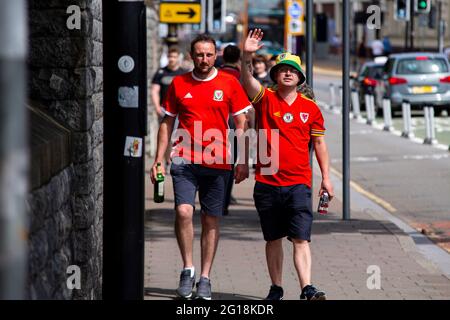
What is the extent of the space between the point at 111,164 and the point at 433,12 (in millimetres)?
47185

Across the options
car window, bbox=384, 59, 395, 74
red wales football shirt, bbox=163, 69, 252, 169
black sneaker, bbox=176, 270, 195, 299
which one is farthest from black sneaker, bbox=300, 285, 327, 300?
car window, bbox=384, 59, 395, 74

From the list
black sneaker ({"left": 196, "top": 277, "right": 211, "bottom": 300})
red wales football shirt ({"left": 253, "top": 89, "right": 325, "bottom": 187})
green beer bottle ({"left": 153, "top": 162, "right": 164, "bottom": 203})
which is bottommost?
black sneaker ({"left": 196, "top": 277, "right": 211, "bottom": 300})

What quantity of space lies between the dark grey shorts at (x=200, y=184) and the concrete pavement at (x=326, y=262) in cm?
66

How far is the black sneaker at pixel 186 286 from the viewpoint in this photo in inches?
317

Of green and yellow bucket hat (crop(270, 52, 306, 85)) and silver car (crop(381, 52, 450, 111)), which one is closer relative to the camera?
green and yellow bucket hat (crop(270, 52, 306, 85))

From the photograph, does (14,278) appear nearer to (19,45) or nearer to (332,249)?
(19,45)


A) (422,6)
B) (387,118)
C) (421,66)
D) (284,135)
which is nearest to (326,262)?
(284,135)

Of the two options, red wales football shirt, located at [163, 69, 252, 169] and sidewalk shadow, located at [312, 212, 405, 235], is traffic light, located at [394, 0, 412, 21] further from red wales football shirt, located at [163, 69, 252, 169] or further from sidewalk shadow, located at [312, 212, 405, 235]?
red wales football shirt, located at [163, 69, 252, 169]

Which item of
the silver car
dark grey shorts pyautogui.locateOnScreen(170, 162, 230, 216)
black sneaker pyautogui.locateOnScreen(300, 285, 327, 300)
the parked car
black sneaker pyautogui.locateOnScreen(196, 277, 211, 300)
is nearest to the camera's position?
black sneaker pyautogui.locateOnScreen(300, 285, 327, 300)

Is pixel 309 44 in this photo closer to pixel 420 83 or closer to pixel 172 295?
pixel 172 295

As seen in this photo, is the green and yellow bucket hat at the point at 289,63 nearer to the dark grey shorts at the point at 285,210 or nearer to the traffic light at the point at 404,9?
the dark grey shorts at the point at 285,210

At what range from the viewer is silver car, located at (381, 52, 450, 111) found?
1291 inches

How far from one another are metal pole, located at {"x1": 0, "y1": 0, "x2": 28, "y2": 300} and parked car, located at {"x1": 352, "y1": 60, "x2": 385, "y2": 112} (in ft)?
107
